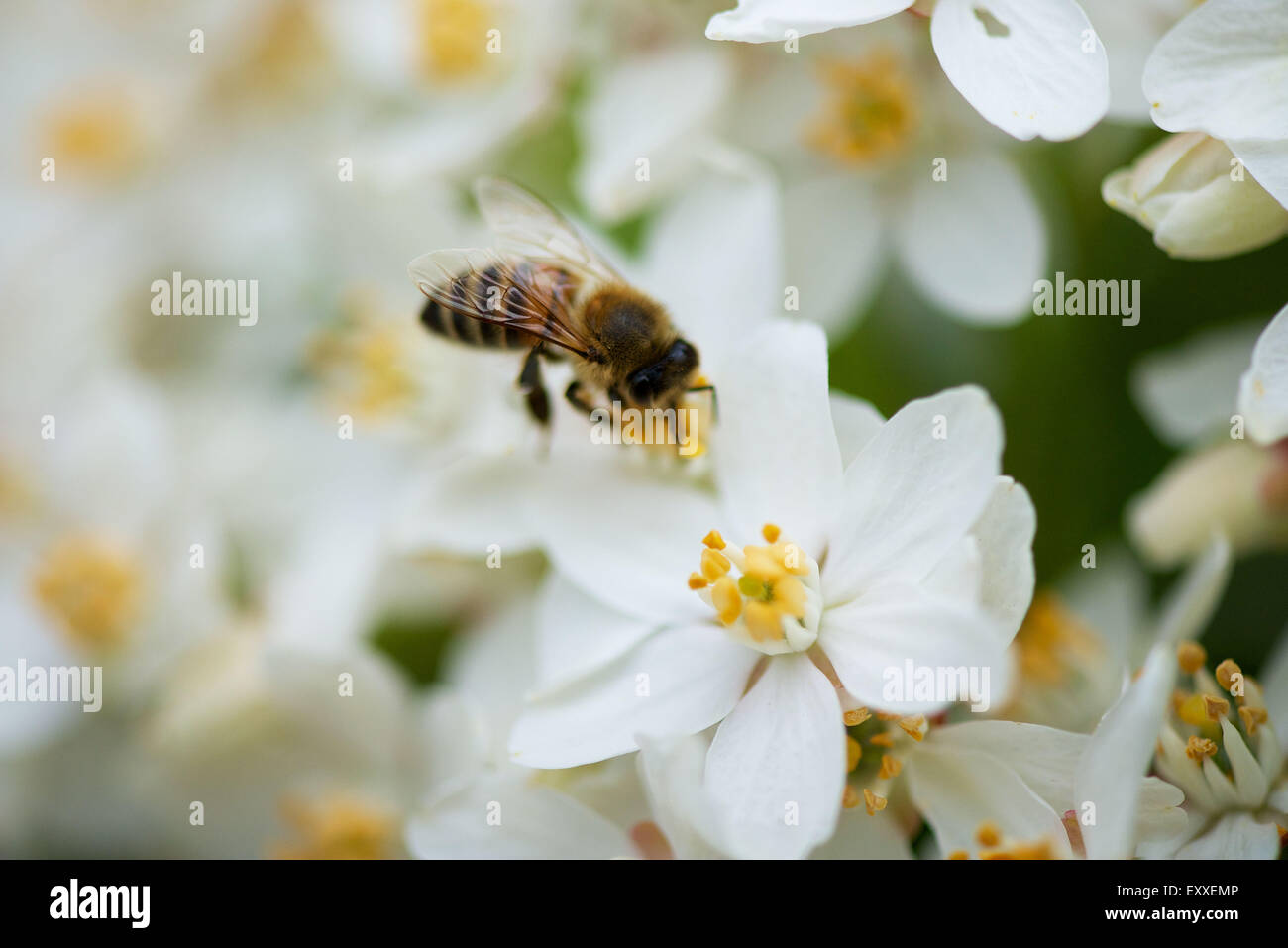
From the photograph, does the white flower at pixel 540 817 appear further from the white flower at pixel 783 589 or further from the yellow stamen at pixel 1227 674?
the yellow stamen at pixel 1227 674

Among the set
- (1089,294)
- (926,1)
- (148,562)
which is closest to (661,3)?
(926,1)

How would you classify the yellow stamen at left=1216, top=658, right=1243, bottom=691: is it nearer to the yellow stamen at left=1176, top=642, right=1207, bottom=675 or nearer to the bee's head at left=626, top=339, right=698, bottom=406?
the yellow stamen at left=1176, top=642, right=1207, bottom=675

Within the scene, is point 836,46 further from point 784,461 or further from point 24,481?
point 24,481

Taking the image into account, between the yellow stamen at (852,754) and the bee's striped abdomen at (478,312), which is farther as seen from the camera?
the bee's striped abdomen at (478,312)

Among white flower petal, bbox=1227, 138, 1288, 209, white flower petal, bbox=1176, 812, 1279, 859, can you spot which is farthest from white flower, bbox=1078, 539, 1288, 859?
white flower petal, bbox=1227, 138, 1288, 209

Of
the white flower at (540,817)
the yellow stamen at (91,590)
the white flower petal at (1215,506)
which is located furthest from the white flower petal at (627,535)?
the yellow stamen at (91,590)
